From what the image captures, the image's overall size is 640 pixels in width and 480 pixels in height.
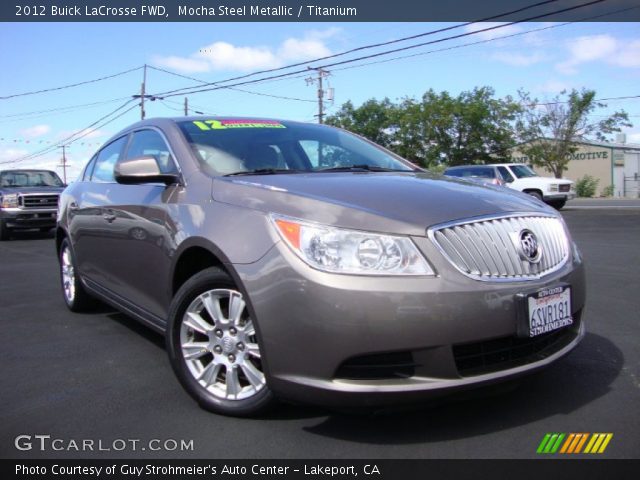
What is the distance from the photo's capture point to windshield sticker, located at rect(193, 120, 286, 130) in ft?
12.6

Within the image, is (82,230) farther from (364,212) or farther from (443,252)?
(443,252)

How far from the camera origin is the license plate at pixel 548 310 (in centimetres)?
254

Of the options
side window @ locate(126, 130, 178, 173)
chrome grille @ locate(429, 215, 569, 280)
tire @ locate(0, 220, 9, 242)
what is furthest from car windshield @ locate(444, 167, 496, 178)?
chrome grille @ locate(429, 215, 569, 280)

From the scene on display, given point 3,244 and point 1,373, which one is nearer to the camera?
point 1,373

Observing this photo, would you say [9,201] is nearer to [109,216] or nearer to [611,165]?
[109,216]

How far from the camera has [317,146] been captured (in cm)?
398

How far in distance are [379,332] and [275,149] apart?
179cm

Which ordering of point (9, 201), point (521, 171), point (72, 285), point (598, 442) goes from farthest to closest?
point (521, 171), point (9, 201), point (72, 285), point (598, 442)

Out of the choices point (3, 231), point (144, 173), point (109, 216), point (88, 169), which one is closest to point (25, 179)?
point (3, 231)

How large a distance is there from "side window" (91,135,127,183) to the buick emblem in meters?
3.13

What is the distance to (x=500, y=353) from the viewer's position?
101 inches

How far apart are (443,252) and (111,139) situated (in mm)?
3514

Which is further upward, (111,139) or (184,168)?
(111,139)
